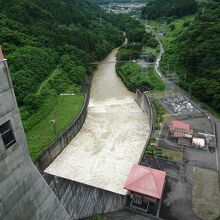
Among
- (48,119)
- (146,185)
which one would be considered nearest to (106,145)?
(48,119)

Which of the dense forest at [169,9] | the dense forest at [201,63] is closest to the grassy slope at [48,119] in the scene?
the dense forest at [201,63]

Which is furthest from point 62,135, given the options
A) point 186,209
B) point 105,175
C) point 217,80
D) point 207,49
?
point 207,49

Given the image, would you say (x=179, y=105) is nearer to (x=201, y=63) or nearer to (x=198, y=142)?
(x=198, y=142)

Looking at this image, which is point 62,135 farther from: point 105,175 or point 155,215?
point 155,215

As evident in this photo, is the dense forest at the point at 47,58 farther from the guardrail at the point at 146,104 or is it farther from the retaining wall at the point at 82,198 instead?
the retaining wall at the point at 82,198

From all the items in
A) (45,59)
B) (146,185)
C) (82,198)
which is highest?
(45,59)

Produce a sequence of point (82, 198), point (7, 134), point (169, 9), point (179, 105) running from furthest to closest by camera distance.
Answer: point (169, 9) < point (179, 105) < point (82, 198) < point (7, 134)
